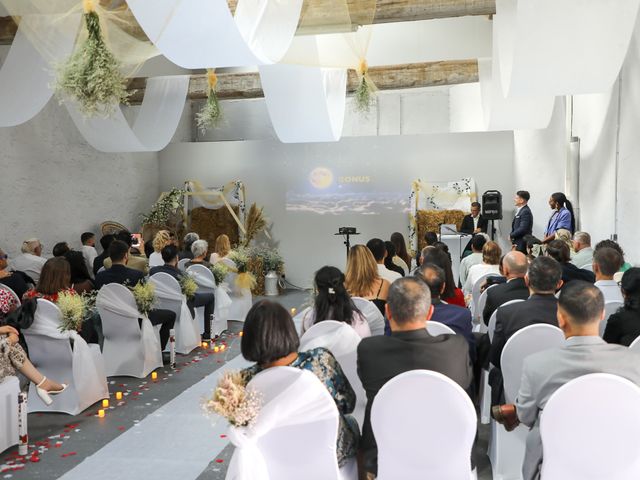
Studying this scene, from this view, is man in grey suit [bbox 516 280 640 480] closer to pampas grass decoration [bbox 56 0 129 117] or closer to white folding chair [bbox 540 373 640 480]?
white folding chair [bbox 540 373 640 480]

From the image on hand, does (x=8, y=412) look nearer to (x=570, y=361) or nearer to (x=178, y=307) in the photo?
(x=178, y=307)

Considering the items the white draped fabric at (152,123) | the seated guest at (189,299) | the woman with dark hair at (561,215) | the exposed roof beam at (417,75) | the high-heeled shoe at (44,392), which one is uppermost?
the exposed roof beam at (417,75)

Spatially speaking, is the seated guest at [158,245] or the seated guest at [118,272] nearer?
the seated guest at [118,272]

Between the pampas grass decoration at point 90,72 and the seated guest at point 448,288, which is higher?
the pampas grass decoration at point 90,72

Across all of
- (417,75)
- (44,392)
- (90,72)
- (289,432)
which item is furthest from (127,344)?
(417,75)

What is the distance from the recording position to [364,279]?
15.5ft

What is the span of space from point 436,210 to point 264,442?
983 cm

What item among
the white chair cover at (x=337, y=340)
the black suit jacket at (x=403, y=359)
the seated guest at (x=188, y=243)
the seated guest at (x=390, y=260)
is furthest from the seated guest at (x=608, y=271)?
the seated guest at (x=188, y=243)

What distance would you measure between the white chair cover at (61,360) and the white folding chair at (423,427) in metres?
3.16

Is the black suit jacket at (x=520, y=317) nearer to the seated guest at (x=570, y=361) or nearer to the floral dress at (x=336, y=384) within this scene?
the seated guest at (x=570, y=361)

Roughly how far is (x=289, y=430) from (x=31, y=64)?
17.9 ft

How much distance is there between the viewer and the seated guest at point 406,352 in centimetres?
257

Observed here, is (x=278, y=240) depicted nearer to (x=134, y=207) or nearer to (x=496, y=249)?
(x=134, y=207)

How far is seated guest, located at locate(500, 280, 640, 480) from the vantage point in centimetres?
236
